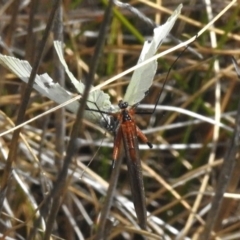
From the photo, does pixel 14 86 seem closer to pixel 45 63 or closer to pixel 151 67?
pixel 45 63

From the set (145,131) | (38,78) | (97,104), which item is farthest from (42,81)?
(145,131)

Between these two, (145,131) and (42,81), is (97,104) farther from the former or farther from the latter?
(145,131)

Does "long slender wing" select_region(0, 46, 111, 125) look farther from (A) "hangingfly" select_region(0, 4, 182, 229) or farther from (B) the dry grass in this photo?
(B) the dry grass

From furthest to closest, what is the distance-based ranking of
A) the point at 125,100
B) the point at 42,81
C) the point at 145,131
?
the point at 145,131, the point at 125,100, the point at 42,81

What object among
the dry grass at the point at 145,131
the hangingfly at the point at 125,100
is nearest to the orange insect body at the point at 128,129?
the hangingfly at the point at 125,100

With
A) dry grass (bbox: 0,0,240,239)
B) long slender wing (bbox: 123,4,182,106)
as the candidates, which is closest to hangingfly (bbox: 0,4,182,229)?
long slender wing (bbox: 123,4,182,106)

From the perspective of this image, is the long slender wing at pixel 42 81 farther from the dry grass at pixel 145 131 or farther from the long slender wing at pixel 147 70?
the dry grass at pixel 145 131

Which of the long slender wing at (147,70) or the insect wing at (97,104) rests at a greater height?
the long slender wing at (147,70)

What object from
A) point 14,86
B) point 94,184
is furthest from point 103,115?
point 14,86

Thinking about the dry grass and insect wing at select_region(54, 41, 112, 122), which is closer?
insect wing at select_region(54, 41, 112, 122)
